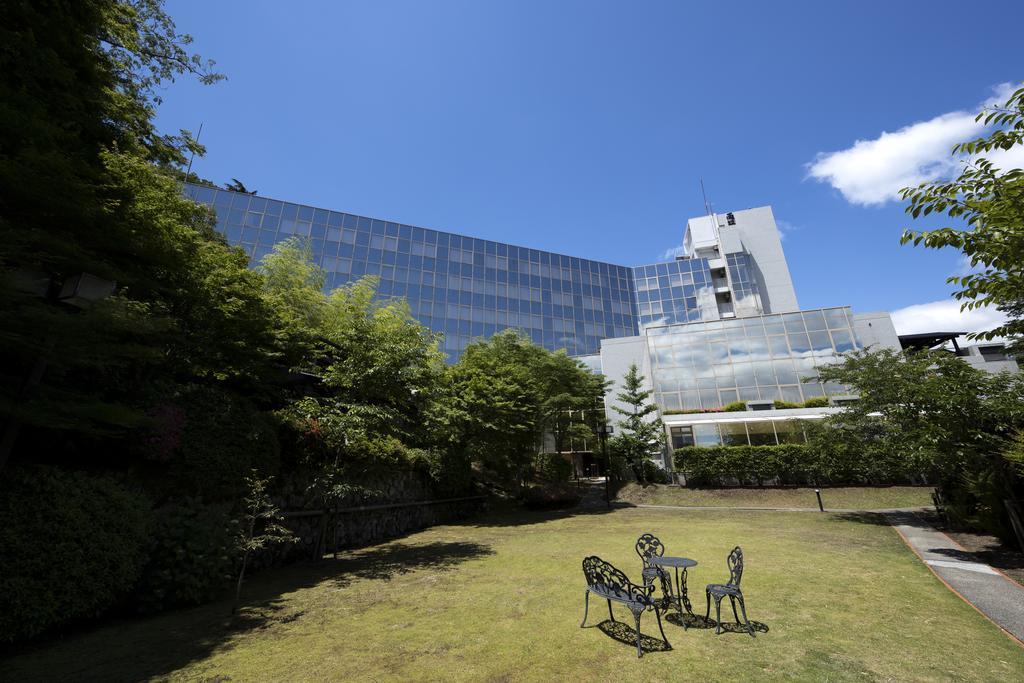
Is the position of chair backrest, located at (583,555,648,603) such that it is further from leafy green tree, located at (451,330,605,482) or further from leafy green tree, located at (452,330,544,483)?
leafy green tree, located at (452,330,544,483)

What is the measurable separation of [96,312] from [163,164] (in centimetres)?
804

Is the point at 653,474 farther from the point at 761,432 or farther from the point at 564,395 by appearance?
the point at 564,395

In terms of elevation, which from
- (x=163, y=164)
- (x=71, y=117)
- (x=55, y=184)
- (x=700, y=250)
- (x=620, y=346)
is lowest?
(x=55, y=184)

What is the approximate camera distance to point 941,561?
344 inches

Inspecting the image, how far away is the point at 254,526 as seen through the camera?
9062 millimetres

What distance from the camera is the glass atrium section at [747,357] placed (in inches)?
1075

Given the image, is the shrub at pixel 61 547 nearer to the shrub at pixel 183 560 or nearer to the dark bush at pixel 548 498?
the shrub at pixel 183 560

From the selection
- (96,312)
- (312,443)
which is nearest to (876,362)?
(312,443)

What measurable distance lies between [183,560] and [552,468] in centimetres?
2075

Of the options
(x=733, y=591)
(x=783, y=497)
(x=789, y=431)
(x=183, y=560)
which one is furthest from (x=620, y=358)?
(x=183, y=560)

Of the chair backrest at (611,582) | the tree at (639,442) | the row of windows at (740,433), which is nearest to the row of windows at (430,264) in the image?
the tree at (639,442)

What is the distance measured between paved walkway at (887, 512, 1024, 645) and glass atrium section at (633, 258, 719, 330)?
38.8 meters

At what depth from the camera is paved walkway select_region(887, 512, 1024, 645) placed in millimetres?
5633

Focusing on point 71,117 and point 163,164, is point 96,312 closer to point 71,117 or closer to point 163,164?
point 71,117
